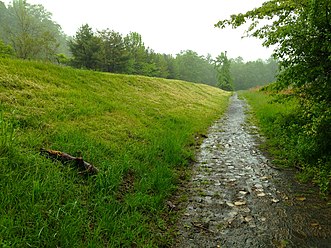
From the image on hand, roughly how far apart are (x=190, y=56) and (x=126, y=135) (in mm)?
78845

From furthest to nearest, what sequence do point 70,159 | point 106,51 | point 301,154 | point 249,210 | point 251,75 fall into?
point 251,75 → point 106,51 → point 301,154 → point 70,159 → point 249,210

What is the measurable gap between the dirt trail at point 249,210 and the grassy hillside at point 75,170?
0.57 metres

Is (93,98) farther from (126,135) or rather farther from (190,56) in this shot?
(190,56)

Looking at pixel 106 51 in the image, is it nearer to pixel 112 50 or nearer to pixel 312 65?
pixel 112 50

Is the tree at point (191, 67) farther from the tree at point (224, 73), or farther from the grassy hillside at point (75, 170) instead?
the grassy hillside at point (75, 170)

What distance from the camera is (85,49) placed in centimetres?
3291

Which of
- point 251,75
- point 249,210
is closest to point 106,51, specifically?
point 249,210

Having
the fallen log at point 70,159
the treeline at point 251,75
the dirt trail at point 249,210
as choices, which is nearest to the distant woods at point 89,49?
the fallen log at point 70,159

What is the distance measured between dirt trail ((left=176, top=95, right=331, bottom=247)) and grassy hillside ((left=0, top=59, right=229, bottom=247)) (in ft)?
1.88

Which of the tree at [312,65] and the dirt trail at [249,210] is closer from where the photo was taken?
the dirt trail at [249,210]

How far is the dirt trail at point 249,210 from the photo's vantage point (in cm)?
345

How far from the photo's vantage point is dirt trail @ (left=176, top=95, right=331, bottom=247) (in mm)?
3449

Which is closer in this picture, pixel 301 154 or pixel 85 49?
pixel 301 154

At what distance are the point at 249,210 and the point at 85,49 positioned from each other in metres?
33.6
